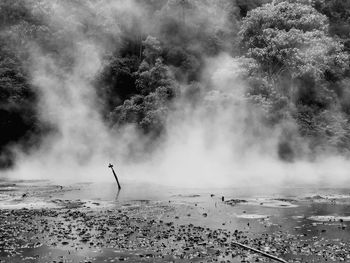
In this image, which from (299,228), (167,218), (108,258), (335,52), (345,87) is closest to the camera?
(108,258)

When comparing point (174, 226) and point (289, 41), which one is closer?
point (174, 226)

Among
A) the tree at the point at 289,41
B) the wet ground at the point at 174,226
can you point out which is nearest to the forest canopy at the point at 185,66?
the tree at the point at 289,41

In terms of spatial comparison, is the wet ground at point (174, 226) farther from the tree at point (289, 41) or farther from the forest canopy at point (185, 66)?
the tree at point (289, 41)

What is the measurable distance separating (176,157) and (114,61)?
54.4ft

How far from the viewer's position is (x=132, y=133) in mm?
56188

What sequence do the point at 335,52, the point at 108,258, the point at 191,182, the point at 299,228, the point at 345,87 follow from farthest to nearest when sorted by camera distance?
1. the point at 345,87
2. the point at 335,52
3. the point at 191,182
4. the point at 299,228
5. the point at 108,258

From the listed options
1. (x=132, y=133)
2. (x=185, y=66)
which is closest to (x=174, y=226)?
(x=132, y=133)

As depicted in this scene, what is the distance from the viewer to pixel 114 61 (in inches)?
2488

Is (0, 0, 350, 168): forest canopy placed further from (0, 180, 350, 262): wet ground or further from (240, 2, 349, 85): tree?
(0, 180, 350, 262): wet ground

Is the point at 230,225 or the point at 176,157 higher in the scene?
the point at 176,157

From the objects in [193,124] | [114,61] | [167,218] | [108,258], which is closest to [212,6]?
[114,61]

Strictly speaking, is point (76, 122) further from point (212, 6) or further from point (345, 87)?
point (345, 87)

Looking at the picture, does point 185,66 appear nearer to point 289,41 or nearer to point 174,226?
point 289,41

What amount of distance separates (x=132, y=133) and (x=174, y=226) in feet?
115
